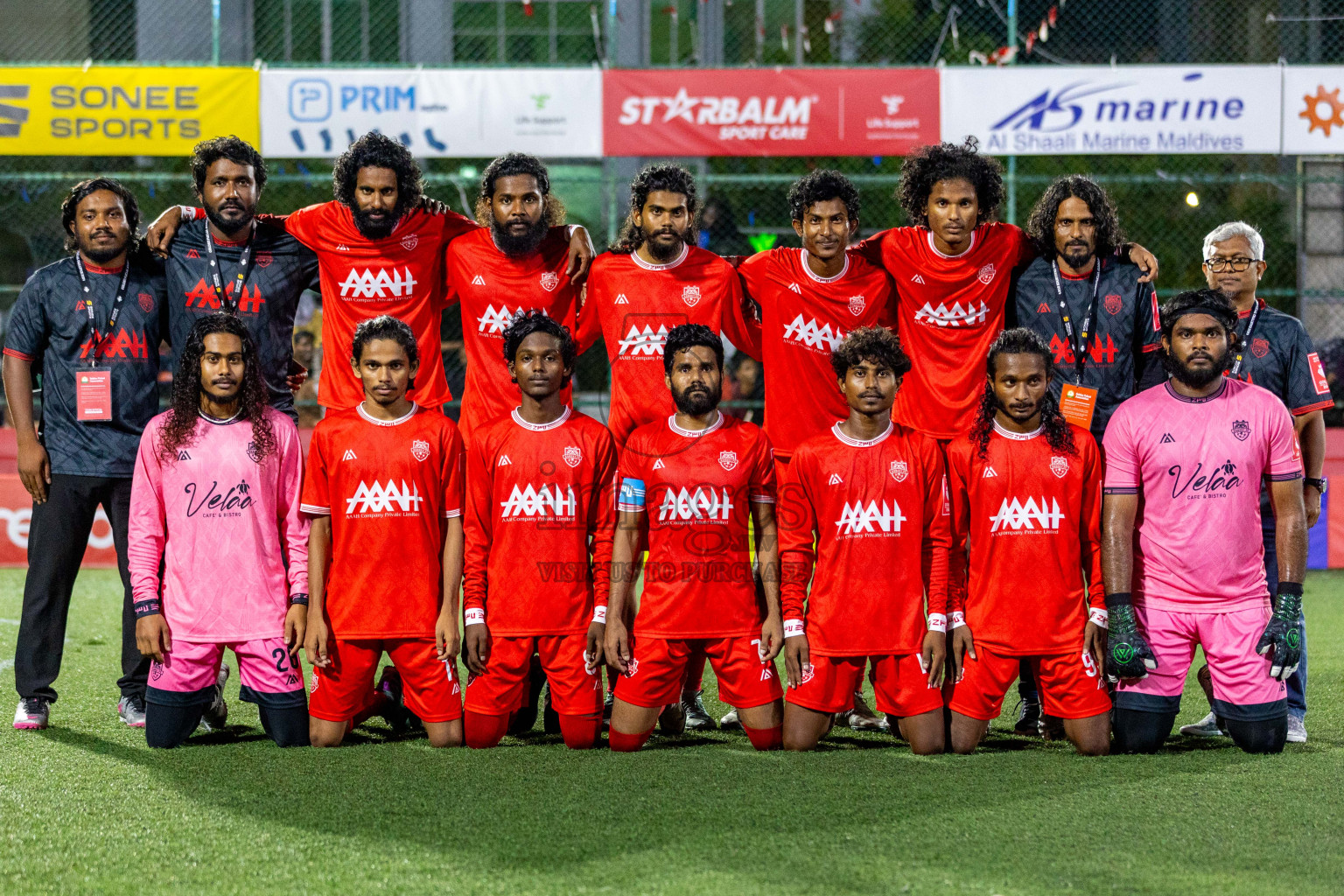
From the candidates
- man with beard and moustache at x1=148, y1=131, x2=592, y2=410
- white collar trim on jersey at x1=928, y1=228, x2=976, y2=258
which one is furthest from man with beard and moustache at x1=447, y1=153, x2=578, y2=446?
white collar trim on jersey at x1=928, y1=228, x2=976, y2=258

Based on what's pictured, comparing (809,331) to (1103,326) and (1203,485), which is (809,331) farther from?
(1203,485)

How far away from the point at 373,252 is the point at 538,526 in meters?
1.45

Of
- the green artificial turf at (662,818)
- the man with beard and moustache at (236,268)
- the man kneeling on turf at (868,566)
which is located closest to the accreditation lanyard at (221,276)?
the man with beard and moustache at (236,268)

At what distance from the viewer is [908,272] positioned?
5.64 metres

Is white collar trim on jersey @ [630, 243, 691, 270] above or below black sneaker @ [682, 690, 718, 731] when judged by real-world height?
above

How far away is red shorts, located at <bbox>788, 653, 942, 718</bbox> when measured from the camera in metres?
4.97

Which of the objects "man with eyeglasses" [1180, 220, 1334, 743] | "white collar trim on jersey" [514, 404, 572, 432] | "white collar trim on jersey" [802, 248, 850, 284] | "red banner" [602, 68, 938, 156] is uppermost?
"red banner" [602, 68, 938, 156]

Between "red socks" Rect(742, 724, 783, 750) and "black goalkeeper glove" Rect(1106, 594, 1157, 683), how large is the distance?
3.99ft

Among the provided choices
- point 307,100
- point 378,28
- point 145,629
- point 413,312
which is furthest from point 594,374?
point 145,629

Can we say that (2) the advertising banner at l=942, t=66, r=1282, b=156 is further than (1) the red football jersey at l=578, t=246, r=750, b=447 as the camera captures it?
Yes

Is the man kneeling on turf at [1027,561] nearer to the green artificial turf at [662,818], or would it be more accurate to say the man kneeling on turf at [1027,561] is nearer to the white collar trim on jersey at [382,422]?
the green artificial turf at [662,818]

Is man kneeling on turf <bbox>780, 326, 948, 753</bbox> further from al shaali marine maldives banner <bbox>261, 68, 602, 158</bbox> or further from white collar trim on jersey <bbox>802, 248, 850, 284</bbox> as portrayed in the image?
al shaali marine maldives banner <bbox>261, 68, 602, 158</bbox>

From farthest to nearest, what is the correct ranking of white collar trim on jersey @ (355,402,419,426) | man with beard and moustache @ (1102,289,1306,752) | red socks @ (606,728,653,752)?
white collar trim on jersey @ (355,402,419,426), red socks @ (606,728,653,752), man with beard and moustache @ (1102,289,1306,752)

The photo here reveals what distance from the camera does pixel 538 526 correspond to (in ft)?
17.0
